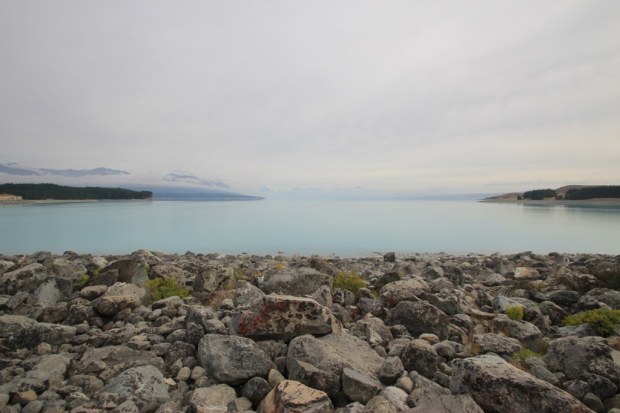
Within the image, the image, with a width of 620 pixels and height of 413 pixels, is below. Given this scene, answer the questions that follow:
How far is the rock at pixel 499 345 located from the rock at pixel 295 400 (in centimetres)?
330

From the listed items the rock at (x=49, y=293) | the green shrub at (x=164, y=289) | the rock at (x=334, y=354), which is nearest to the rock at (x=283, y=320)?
the rock at (x=334, y=354)

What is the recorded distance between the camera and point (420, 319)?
667 centimetres

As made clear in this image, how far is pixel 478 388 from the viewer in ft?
13.6

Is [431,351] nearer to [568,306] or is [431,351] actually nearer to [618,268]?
[568,306]

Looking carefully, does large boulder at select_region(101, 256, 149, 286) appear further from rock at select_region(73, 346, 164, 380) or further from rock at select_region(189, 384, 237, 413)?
rock at select_region(189, 384, 237, 413)

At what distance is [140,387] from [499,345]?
578cm

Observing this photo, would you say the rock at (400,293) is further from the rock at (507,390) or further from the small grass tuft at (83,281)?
the small grass tuft at (83,281)

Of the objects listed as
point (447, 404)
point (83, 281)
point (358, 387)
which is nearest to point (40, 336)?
point (83, 281)

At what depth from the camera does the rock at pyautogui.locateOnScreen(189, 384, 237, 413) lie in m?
4.09

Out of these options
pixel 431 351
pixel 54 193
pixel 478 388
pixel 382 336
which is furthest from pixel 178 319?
pixel 54 193

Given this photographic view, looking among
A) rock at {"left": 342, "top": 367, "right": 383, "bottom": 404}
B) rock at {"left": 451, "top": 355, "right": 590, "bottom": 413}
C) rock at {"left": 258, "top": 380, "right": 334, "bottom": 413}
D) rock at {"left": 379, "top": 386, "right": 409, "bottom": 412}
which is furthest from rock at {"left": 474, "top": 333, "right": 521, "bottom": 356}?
rock at {"left": 258, "top": 380, "right": 334, "bottom": 413}

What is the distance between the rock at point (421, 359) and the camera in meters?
4.95

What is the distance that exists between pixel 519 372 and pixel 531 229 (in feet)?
171

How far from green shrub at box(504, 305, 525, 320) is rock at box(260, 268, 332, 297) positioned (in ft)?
14.3
